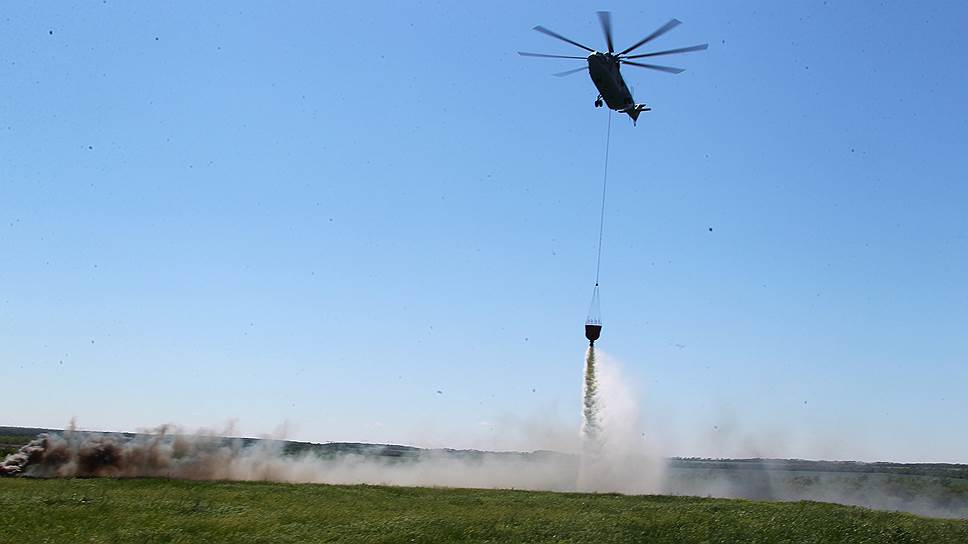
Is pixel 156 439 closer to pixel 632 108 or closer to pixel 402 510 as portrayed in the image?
pixel 402 510

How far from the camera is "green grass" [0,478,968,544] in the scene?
134 feet

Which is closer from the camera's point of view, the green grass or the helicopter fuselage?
the green grass

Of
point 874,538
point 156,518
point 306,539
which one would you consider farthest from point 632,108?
point 156,518

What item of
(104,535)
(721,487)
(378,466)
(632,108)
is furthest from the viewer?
(721,487)

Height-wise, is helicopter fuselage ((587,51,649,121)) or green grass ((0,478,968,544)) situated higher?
→ helicopter fuselage ((587,51,649,121))

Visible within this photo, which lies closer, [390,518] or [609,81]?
[390,518]

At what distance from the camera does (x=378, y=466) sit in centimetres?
9456

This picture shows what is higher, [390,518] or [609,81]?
[609,81]

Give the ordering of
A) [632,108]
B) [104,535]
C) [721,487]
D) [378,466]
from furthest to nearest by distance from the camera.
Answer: [721,487] < [378,466] < [632,108] < [104,535]

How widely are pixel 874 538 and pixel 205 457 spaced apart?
50.7 m

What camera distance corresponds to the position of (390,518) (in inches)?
1757

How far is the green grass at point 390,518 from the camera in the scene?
40.8 metres

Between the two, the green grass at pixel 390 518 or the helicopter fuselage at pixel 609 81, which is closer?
the green grass at pixel 390 518

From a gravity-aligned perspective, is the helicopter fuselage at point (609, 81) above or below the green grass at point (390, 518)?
above
